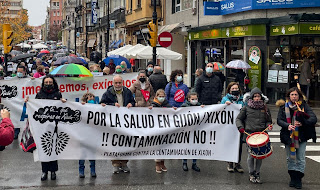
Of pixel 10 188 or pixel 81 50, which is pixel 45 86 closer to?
pixel 10 188

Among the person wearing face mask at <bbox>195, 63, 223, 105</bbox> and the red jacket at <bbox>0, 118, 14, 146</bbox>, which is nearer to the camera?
the red jacket at <bbox>0, 118, 14, 146</bbox>

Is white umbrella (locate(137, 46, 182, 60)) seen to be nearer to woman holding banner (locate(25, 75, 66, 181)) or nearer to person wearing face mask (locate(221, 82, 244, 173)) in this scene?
person wearing face mask (locate(221, 82, 244, 173))

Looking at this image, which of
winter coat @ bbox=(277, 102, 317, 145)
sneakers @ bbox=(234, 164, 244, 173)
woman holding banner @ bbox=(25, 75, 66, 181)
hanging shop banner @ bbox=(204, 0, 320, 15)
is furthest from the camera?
hanging shop banner @ bbox=(204, 0, 320, 15)

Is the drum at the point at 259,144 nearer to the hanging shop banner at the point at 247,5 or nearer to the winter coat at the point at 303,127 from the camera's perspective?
the winter coat at the point at 303,127

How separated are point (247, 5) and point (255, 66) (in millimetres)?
2508

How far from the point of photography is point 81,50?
97.1 metres

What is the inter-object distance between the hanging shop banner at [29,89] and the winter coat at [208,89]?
129 inches

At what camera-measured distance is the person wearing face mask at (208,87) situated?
11.3m

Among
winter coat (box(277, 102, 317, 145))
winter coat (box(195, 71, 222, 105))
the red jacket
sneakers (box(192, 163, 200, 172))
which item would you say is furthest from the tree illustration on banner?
winter coat (box(195, 71, 222, 105))

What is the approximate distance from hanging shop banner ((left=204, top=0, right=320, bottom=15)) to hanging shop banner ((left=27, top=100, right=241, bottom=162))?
11.6 m

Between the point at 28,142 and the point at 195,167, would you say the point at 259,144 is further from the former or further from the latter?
the point at 28,142

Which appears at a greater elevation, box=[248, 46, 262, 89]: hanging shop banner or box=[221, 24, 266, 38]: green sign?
box=[221, 24, 266, 38]: green sign

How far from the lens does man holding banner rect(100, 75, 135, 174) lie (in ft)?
29.7

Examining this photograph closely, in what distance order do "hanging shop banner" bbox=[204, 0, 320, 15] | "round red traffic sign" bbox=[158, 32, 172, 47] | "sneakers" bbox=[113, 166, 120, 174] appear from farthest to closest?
"hanging shop banner" bbox=[204, 0, 320, 15] → "round red traffic sign" bbox=[158, 32, 172, 47] → "sneakers" bbox=[113, 166, 120, 174]
